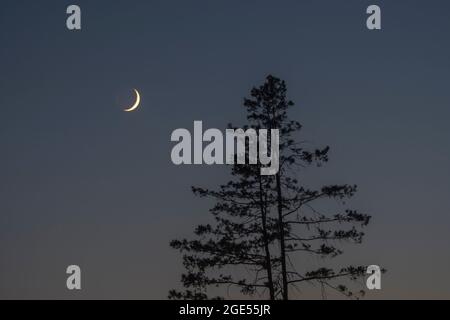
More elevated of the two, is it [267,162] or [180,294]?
[267,162]
